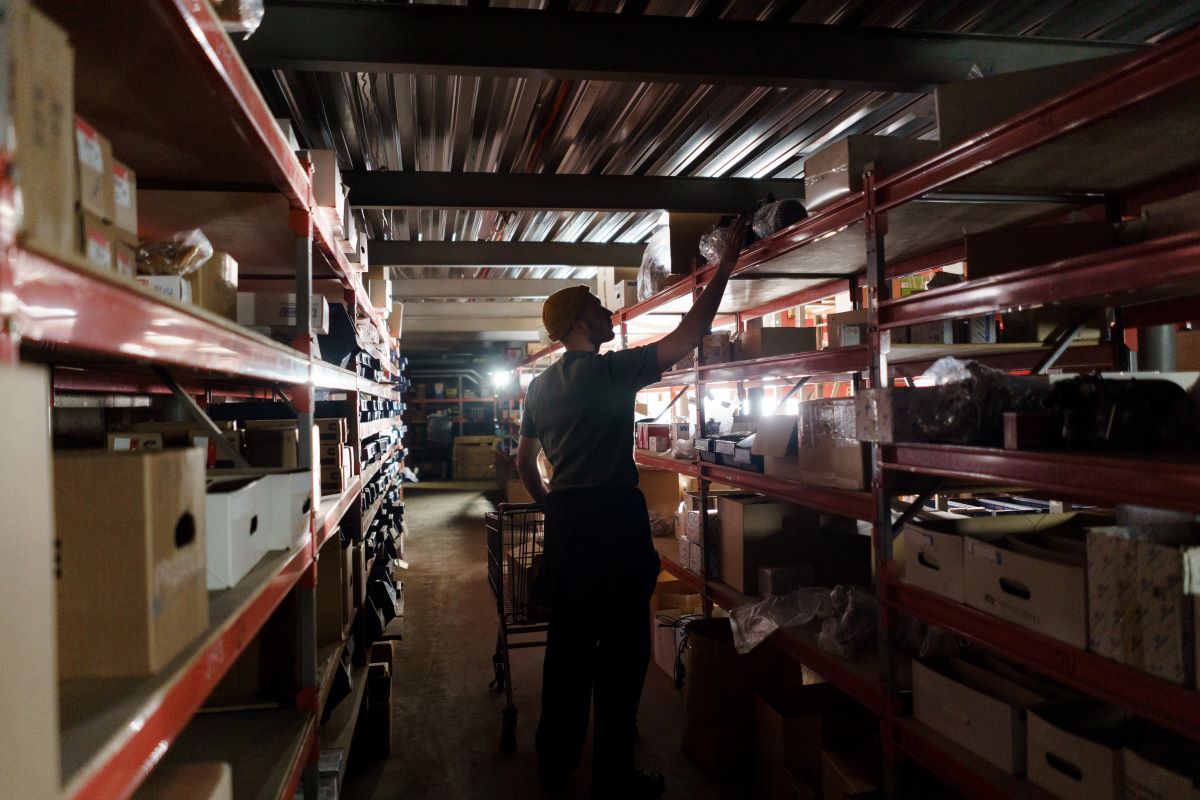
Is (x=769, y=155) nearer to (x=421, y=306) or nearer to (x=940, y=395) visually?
(x=940, y=395)

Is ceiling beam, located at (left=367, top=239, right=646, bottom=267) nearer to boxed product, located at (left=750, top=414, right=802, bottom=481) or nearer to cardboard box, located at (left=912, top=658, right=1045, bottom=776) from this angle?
boxed product, located at (left=750, top=414, right=802, bottom=481)

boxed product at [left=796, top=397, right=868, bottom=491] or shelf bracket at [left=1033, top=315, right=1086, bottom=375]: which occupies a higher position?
shelf bracket at [left=1033, top=315, right=1086, bottom=375]

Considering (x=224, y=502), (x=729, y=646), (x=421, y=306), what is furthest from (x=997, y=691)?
(x=421, y=306)

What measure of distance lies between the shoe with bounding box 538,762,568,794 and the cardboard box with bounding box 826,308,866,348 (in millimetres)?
2203

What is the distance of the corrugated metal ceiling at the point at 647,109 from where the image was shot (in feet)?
8.59

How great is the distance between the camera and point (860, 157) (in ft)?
7.54

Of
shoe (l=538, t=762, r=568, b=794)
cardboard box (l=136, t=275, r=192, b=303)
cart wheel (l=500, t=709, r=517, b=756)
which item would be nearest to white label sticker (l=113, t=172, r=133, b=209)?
cardboard box (l=136, t=275, r=192, b=303)

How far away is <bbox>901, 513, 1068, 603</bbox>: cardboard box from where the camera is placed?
196cm

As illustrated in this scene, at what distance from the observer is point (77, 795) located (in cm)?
68

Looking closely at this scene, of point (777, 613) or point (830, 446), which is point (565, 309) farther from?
point (777, 613)

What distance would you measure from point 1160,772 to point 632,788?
1.87 m

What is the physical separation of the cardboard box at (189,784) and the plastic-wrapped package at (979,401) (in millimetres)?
1955

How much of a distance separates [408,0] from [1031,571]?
284 cm

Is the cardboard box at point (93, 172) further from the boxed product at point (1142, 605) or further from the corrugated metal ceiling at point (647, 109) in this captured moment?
the boxed product at point (1142, 605)
